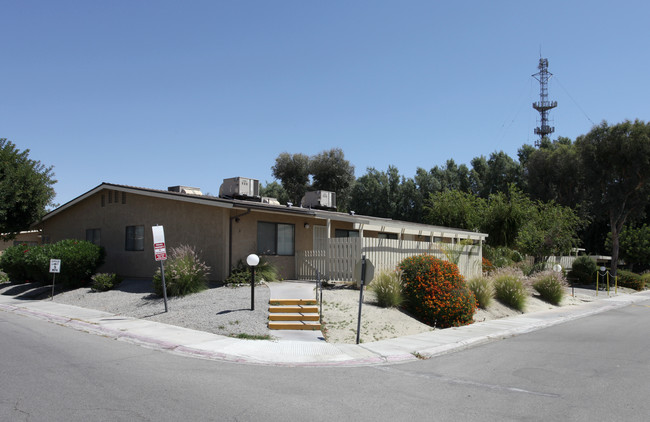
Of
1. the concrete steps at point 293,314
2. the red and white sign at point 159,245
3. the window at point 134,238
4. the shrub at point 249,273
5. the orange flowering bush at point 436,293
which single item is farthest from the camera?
the window at point 134,238

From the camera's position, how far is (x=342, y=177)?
43.5m

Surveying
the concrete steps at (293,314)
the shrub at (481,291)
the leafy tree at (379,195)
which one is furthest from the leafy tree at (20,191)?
the leafy tree at (379,195)

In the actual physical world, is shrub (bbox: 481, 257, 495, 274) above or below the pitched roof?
below

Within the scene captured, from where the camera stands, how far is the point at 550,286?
20.3m

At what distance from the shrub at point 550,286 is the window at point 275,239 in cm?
1074

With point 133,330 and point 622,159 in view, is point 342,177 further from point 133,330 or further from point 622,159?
point 133,330

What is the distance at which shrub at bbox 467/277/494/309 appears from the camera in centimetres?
1617

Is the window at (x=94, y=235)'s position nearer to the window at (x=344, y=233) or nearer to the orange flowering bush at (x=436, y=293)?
the window at (x=344, y=233)

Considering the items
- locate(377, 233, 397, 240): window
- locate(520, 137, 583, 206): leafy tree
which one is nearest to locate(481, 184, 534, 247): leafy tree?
locate(377, 233, 397, 240): window

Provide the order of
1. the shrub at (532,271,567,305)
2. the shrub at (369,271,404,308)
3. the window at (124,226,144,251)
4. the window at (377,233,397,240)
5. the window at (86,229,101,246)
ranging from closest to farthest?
the shrub at (369,271,404,308) → the window at (124,226,144,251) → the shrub at (532,271,567,305) → the window at (86,229,101,246) → the window at (377,233,397,240)

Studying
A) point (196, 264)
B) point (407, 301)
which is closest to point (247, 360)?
point (407, 301)

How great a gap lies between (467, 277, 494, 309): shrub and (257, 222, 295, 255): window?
6.97 metres

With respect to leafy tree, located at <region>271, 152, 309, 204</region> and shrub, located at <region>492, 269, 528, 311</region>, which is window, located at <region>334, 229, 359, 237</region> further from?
leafy tree, located at <region>271, 152, 309, 204</region>

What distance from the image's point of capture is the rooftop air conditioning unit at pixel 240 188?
20.8 m
